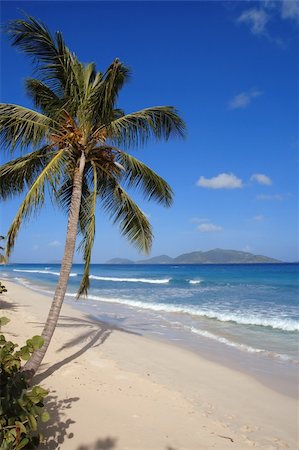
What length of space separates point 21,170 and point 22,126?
0.90 metres

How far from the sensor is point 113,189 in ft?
26.0

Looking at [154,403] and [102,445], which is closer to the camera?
[102,445]

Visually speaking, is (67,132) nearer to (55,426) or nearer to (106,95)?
(106,95)

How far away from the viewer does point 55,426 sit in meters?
4.39

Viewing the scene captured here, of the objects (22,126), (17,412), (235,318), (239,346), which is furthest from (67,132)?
(235,318)

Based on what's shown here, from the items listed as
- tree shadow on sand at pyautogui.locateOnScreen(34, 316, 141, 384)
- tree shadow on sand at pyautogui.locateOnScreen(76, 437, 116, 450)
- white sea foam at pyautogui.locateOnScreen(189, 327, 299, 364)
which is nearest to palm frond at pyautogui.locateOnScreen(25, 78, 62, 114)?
tree shadow on sand at pyautogui.locateOnScreen(34, 316, 141, 384)

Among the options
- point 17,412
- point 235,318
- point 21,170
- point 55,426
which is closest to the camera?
point 17,412

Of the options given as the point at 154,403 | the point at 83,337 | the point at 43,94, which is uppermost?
the point at 43,94

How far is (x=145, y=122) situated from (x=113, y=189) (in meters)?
1.60

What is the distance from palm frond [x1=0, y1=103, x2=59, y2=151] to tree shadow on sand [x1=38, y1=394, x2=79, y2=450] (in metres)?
4.34

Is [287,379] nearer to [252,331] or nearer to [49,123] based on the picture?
[252,331]

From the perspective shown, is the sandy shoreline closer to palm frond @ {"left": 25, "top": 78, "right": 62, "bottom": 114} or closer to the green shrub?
the green shrub

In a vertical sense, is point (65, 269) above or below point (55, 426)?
above

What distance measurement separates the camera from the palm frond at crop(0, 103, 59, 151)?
20.4 feet
